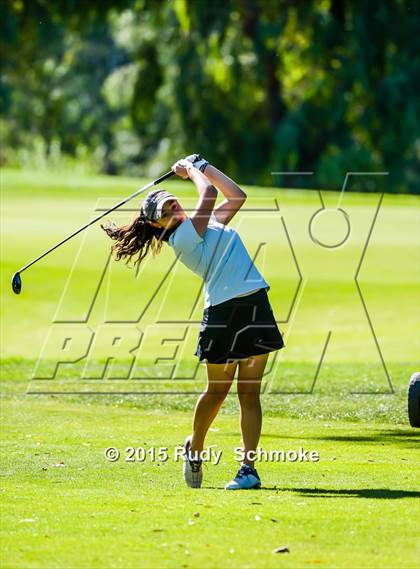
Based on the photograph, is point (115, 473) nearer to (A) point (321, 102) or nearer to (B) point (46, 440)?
(B) point (46, 440)

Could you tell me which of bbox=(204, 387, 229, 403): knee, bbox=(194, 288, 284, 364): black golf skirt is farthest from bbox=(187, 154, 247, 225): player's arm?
bbox=(204, 387, 229, 403): knee

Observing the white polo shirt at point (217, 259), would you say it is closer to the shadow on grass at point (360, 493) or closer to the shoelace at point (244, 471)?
the shoelace at point (244, 471)

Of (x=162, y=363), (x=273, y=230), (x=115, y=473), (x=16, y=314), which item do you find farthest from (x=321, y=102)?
(x=115, y=473)

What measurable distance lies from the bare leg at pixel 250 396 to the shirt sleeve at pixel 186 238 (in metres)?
0.71

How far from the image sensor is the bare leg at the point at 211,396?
7.07m

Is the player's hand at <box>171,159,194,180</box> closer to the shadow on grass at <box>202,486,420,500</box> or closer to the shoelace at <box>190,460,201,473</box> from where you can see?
the shoelace at <box>190,460,201,473</box>

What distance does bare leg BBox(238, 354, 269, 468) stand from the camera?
7066 millimetres

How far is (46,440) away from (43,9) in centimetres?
2901

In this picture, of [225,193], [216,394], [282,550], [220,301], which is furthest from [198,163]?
[282,550]

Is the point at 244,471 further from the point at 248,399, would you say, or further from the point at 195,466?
the point at 248,399
